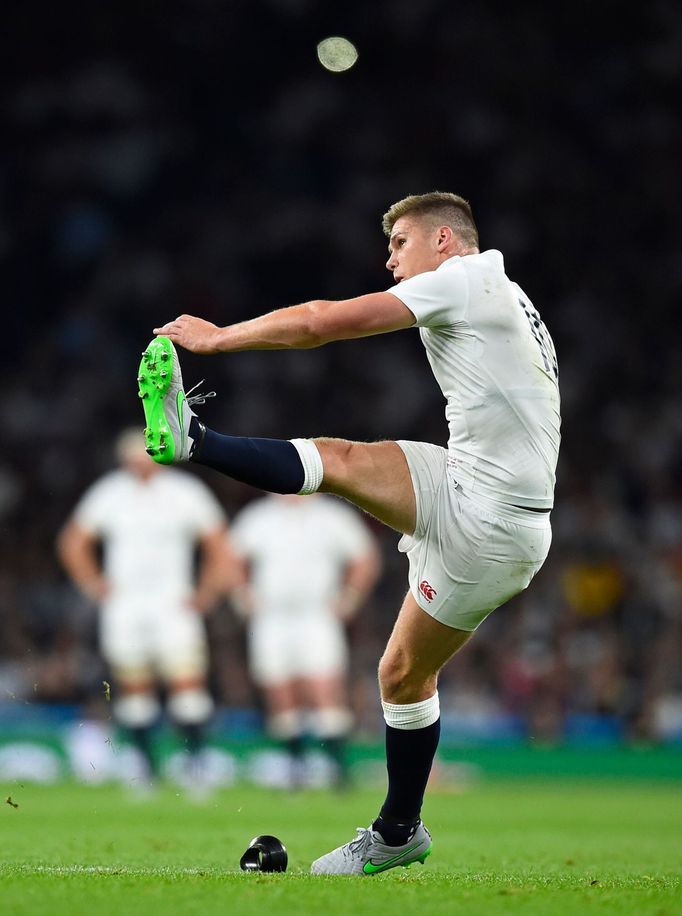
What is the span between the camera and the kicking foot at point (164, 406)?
548 cm

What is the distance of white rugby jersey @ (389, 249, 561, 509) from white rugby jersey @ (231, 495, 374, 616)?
7110 millimetres

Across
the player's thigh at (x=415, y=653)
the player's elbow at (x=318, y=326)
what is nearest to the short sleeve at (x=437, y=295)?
the player's elbow at (x=318, y=326)

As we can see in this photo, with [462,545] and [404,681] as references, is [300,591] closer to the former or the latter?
[404,681]

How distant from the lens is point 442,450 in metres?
5.86

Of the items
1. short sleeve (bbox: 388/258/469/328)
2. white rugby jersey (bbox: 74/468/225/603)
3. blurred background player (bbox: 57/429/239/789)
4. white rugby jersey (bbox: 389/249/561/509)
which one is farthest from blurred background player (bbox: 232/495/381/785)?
short sleeve (bbox: 388/258/469/328)

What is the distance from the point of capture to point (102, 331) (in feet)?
62.8

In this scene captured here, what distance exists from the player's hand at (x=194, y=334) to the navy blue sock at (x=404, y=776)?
1.74 metres

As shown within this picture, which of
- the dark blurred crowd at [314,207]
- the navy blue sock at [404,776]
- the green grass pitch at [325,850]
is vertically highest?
the dark blurred crowd at [314,207]

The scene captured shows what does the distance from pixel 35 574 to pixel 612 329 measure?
25.2 ft

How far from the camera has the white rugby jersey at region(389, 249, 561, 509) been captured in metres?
5.62

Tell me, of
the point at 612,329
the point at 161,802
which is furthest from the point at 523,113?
the point at 161,802

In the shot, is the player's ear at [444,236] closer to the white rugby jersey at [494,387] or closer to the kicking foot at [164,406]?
the white rugby jersey at [494,387]

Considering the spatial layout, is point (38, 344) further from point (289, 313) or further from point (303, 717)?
point (289, 313)

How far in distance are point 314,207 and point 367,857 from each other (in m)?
14.6
